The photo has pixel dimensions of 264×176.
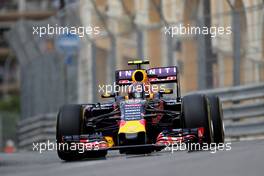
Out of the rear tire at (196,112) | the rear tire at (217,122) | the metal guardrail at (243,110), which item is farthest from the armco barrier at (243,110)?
the rear tire at (196,112)

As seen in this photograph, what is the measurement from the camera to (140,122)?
48.9 ft

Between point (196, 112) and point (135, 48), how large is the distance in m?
9.22

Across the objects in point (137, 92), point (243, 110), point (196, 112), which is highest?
point (137, 92)

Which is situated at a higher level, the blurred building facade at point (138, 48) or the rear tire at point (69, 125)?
the blurred building facade at point (138, 48)

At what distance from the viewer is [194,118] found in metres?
14.6

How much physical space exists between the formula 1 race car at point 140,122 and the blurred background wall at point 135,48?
153 inches

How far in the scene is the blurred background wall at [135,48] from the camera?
20.0m

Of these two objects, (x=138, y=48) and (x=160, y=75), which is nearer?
(x=160, y=75)

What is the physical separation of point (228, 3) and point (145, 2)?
3310 millimetres

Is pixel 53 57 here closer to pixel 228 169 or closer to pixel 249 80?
pixel 249 80

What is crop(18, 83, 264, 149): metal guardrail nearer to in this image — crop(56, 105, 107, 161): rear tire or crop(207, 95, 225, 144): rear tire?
crop(207, 95, 225, 144): rear tire

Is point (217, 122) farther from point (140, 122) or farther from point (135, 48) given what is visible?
point (135, 48)

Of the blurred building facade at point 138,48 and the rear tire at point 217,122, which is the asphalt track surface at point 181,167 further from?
the blurred building facade at point 138,48

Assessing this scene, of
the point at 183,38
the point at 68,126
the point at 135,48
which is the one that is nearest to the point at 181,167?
the point at 68,126
